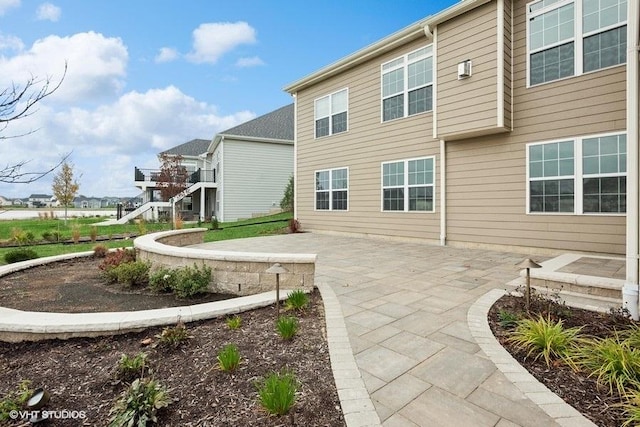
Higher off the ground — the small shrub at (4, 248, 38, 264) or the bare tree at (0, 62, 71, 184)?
the bare tree at (0, 62, 71, 184)

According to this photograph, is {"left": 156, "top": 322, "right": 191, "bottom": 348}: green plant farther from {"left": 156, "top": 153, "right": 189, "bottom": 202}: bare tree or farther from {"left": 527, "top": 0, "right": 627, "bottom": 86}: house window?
{"left": 156, "top": 153, "right": 189, "bottom": 202}: bare tree

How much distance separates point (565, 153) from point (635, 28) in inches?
159

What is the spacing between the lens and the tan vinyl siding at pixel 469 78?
7438mm

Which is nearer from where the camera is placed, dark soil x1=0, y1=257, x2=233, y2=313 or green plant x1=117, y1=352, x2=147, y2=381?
green plant x1=117, y1=352, x2=147, y2=381

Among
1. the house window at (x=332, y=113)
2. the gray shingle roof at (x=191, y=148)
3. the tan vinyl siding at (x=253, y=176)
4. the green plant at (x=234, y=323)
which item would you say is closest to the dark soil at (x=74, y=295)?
the green plant at (x=234, y=323)

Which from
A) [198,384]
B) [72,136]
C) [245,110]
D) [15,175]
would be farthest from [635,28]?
[245,110]

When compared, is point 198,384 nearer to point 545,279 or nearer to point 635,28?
point 545,279

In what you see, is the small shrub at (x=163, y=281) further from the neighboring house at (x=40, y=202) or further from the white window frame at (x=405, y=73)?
the neighboring house at (x=40, y=202)

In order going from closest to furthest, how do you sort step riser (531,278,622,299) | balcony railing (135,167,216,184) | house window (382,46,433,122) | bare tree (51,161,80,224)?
step riser (531,278,622,299)
house window (382,46,433,122)
bare tree (51,161,80,224)
balcony railing (135,167,216,184)

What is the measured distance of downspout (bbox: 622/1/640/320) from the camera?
3371 mm

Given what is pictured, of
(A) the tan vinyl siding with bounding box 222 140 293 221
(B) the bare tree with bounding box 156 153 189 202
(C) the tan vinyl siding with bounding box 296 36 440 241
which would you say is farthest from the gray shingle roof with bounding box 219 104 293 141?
(C) the tan vinyl siding with bounding box 296 36 440 241

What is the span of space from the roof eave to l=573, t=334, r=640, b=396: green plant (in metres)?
7.81

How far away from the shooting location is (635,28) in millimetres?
3385

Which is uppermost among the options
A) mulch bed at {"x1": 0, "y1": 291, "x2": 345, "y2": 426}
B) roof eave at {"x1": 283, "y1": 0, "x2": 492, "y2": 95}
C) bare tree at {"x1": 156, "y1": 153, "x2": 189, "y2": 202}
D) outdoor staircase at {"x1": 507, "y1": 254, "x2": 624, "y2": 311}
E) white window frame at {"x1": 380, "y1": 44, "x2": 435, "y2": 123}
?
roof eave at {"x1": 283, "y1": 0, "x2": 492, "y2": 95}
